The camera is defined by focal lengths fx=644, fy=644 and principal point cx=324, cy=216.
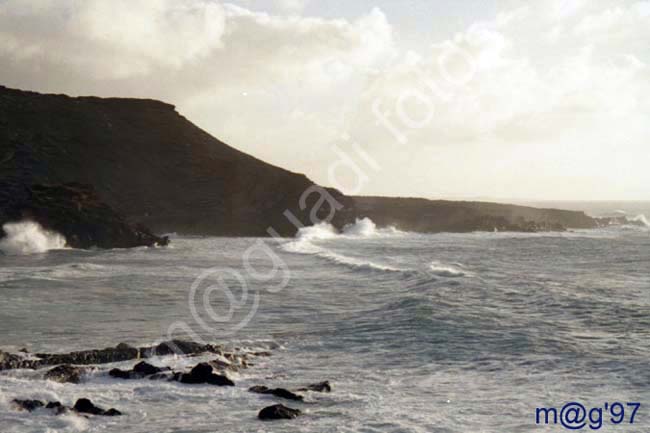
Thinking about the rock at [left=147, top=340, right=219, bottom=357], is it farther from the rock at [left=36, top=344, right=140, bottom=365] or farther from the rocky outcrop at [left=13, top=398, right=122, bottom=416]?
the rocky outcrop at [left=13, top=398, right=122, bottom=416]

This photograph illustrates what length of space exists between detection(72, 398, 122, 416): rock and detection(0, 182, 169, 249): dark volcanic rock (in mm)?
36902

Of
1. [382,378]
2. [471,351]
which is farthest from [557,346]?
[382,378]

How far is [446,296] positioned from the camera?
23.3 m

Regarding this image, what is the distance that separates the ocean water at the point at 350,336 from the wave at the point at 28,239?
636cm

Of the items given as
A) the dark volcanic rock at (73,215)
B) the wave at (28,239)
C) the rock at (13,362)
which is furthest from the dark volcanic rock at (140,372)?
the dark volcanic rock at (73,215)

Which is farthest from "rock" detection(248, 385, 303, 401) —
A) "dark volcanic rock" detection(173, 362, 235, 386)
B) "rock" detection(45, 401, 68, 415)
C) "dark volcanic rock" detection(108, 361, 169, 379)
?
"rock" detection(45, 401, 68, 415)

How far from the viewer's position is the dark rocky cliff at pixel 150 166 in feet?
209

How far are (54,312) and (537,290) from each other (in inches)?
696

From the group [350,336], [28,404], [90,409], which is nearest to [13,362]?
[28,404]

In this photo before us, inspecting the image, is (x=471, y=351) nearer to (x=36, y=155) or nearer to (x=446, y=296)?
(x=446, y=296)

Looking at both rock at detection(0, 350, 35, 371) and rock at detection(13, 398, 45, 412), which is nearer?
rock at detection(13, 398, 45, 412)

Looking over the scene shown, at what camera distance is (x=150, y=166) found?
233ft

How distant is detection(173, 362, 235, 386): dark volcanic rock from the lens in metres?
11.8

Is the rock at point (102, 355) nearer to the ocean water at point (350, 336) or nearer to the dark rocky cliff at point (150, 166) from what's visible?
the ocean water at point (350, 336)
